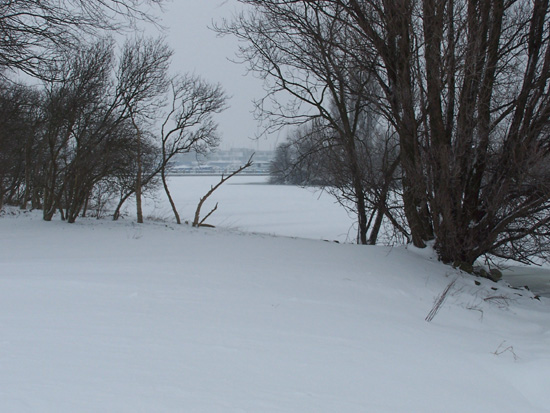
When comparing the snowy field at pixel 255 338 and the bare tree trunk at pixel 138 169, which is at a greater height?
the bare tree trunk at pixel 138 169

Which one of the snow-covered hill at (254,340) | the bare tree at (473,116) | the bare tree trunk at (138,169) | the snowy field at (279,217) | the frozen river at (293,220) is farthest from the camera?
the snowy field at (279,217)

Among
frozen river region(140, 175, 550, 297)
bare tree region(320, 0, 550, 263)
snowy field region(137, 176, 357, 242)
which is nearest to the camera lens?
bare tree region(320, 0, 550, 263)

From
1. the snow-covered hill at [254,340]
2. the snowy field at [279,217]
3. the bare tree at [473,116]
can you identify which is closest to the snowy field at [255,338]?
the snow-covered hill at [254,340]

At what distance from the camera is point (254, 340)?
3.52m

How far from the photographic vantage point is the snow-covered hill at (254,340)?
2.61m

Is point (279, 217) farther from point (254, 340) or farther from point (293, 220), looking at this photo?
point (254, 340)

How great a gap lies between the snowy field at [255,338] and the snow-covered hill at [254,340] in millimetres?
15

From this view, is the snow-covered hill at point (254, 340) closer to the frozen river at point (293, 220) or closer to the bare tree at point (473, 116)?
the bare tree at point (473, 116)

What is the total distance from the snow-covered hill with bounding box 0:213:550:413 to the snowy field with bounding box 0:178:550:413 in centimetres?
1

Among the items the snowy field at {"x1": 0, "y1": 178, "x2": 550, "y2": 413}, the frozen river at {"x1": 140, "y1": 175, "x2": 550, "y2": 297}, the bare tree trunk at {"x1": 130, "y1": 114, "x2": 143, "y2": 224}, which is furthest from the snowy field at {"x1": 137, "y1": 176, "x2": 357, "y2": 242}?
the snowy field at {"x1": 0, "y1": 178, "x2": 550, "y2": 413}

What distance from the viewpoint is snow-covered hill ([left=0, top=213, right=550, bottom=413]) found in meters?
2.61

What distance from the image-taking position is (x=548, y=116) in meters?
7.43

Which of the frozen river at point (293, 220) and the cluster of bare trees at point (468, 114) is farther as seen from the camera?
the frozen river at point (293, 220)

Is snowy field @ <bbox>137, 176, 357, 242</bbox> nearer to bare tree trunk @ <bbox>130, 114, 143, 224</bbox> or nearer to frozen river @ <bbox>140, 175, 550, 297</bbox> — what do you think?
frozen river @ <bbox>140, 175, 550, 297</bbox>
